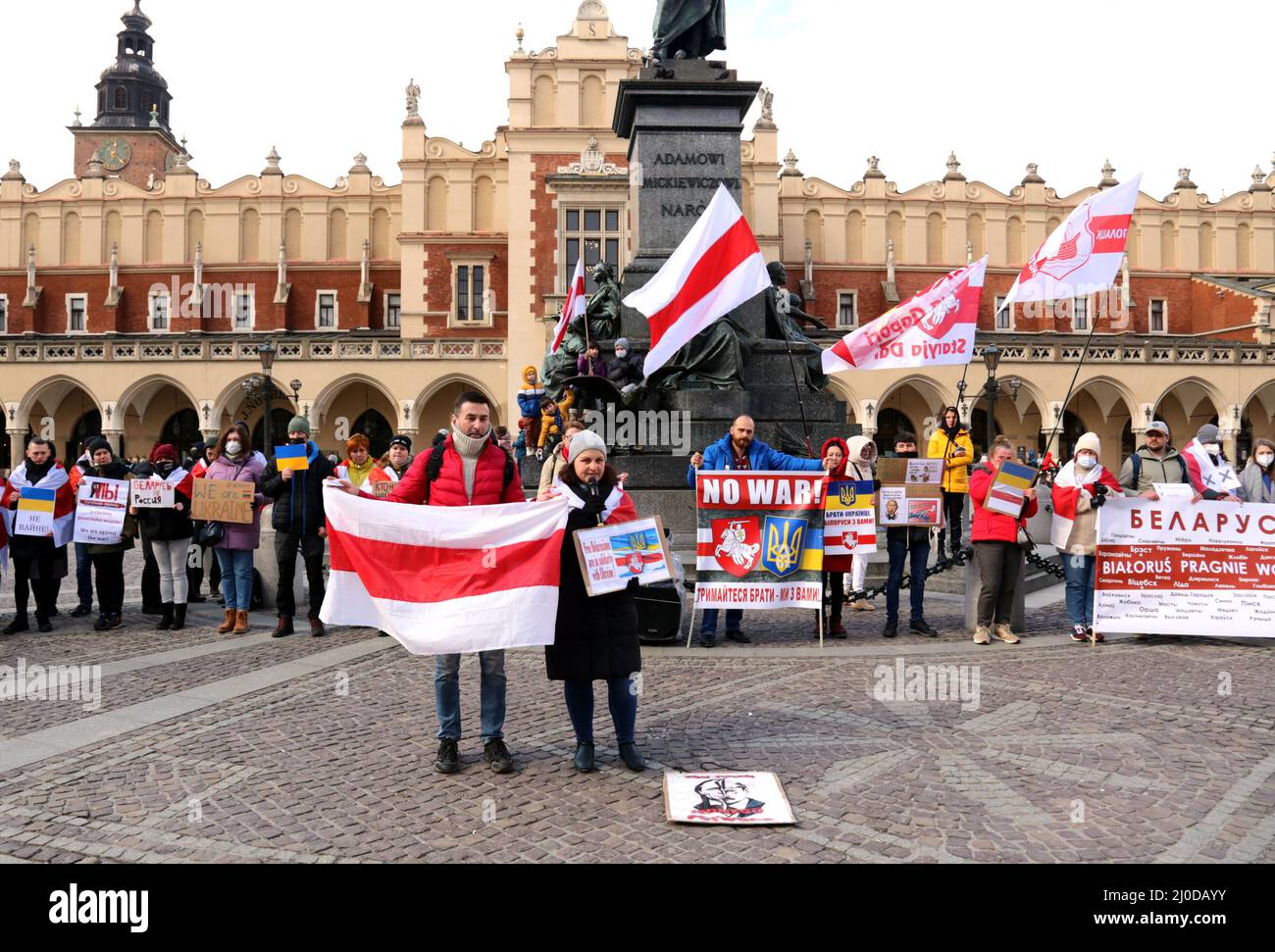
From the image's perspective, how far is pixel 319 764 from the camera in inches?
177

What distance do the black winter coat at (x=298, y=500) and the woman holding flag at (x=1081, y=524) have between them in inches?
260

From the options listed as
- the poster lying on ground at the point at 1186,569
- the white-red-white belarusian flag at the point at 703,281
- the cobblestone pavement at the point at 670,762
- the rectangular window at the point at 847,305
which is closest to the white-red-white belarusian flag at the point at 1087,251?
the poster lying on ground at the point at 1186,569

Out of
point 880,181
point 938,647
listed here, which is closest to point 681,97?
point 938,647

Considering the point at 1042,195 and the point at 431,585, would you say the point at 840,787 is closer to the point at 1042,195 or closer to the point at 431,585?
the point at 431,585

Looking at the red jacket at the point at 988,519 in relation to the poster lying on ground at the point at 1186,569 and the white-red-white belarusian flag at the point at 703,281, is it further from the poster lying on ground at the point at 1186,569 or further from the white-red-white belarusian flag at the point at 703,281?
the white-red-white belarusian flag at the point at 703,281

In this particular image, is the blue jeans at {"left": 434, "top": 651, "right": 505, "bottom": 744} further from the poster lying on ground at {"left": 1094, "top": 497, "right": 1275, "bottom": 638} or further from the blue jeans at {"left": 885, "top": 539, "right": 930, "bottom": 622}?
the poster lying on ground at {"left": 1094, "top": 497, "right": 1275, "bottom": 638}

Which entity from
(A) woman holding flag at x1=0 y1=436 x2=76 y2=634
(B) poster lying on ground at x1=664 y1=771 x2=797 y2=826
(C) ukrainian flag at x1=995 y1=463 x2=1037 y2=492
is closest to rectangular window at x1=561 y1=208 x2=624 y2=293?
(A) woman holding flag at x1=0 y1=436 x2=76 y2=634

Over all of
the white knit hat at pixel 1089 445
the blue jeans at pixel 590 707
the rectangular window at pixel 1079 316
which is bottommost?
the blue jeans at pixel 590 707

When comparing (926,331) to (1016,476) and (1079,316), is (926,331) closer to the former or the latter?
(1016,476)

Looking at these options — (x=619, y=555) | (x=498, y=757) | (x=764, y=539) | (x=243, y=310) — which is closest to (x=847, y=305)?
(x=243, y=310)

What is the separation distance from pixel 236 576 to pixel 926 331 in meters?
6.75

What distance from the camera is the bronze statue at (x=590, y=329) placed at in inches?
454

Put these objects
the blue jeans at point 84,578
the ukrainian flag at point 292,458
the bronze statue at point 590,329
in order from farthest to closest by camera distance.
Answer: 1. the bronze statue at point 590,329
2. the blue jeans at point 84,578
3. the ukrainian flag at point 292,458

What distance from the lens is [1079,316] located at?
40.1 metres
